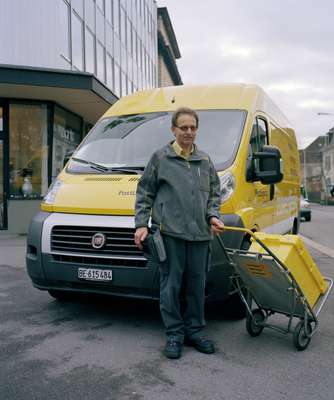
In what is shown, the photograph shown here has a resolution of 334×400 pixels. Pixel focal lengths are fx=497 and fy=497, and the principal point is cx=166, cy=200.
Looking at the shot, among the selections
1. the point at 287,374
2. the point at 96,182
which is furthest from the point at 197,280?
the point at 96,182

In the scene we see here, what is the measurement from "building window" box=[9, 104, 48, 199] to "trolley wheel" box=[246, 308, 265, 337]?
10.5m

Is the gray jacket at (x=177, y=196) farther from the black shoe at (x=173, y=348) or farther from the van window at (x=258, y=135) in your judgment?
the van window at (x=258, y=135)

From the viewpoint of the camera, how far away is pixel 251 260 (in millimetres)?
4145

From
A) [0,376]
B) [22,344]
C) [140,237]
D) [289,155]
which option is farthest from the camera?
[289,155]

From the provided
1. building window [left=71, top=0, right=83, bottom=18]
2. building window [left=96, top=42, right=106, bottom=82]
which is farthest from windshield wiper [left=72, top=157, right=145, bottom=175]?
building window [left=96, top=42, right=106, bottom=82]

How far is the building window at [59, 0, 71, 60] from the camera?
14.9m

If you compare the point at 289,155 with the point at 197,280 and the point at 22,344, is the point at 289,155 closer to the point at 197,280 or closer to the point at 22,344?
the point at 197,280

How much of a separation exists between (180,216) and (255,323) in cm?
130

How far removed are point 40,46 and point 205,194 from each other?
11422 millimetres

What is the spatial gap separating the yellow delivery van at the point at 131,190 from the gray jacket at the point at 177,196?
450 millimetres

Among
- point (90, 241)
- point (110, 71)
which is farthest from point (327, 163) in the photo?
point (90, 241)

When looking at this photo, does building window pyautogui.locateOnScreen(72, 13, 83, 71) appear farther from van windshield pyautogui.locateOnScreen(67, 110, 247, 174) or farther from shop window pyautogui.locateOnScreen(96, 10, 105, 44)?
van windshield pyautogui.locateOnScreen(67, 110, 247, 174)

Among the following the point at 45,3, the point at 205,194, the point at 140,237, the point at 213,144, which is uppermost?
the point at 45,3

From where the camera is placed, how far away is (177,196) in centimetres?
397
